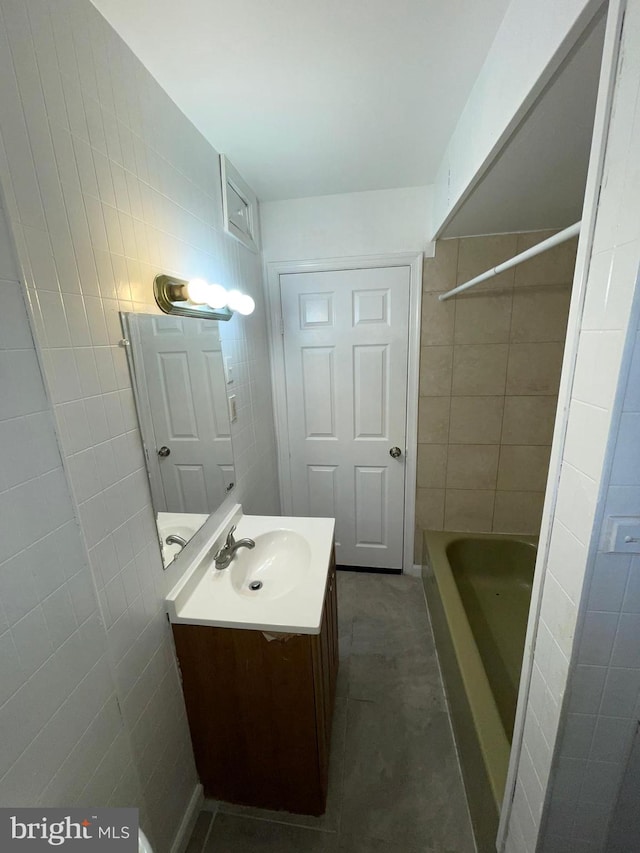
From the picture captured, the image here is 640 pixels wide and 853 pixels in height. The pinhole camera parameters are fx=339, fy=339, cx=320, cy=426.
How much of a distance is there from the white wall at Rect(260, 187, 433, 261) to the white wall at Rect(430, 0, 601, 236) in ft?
1.64

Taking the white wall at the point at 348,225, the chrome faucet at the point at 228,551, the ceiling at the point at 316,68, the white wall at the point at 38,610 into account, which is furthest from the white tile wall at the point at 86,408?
the white wall at the point at 348,225

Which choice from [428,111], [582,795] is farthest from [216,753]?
[428,111]

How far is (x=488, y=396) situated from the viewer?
1.96 meters

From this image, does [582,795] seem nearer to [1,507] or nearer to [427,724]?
[427,724]

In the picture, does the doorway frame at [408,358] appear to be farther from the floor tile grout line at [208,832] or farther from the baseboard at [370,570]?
the floor tile grout line at [208,832]

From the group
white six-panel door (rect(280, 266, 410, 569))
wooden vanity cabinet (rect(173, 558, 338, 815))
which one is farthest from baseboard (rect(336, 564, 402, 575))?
wooden vanity cabinet (rect(173, 558, 338, 815))

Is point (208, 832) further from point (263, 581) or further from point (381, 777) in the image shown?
point (263, 581)

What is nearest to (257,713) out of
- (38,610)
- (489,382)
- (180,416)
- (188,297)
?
(38,610)

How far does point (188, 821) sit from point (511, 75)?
239 cm

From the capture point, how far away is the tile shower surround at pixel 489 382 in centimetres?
180

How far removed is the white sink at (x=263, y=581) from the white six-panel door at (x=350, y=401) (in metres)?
0.77

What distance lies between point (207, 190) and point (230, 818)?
90.5 inches

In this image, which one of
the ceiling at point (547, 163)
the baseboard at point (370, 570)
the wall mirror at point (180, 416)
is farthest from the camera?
the baseboard at point (370, 570)

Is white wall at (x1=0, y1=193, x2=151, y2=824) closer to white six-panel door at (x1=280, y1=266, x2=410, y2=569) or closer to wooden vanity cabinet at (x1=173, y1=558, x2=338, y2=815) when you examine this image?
wooden vanity cabinet at (x1=173, y1=558, x2=338, y2=815)
